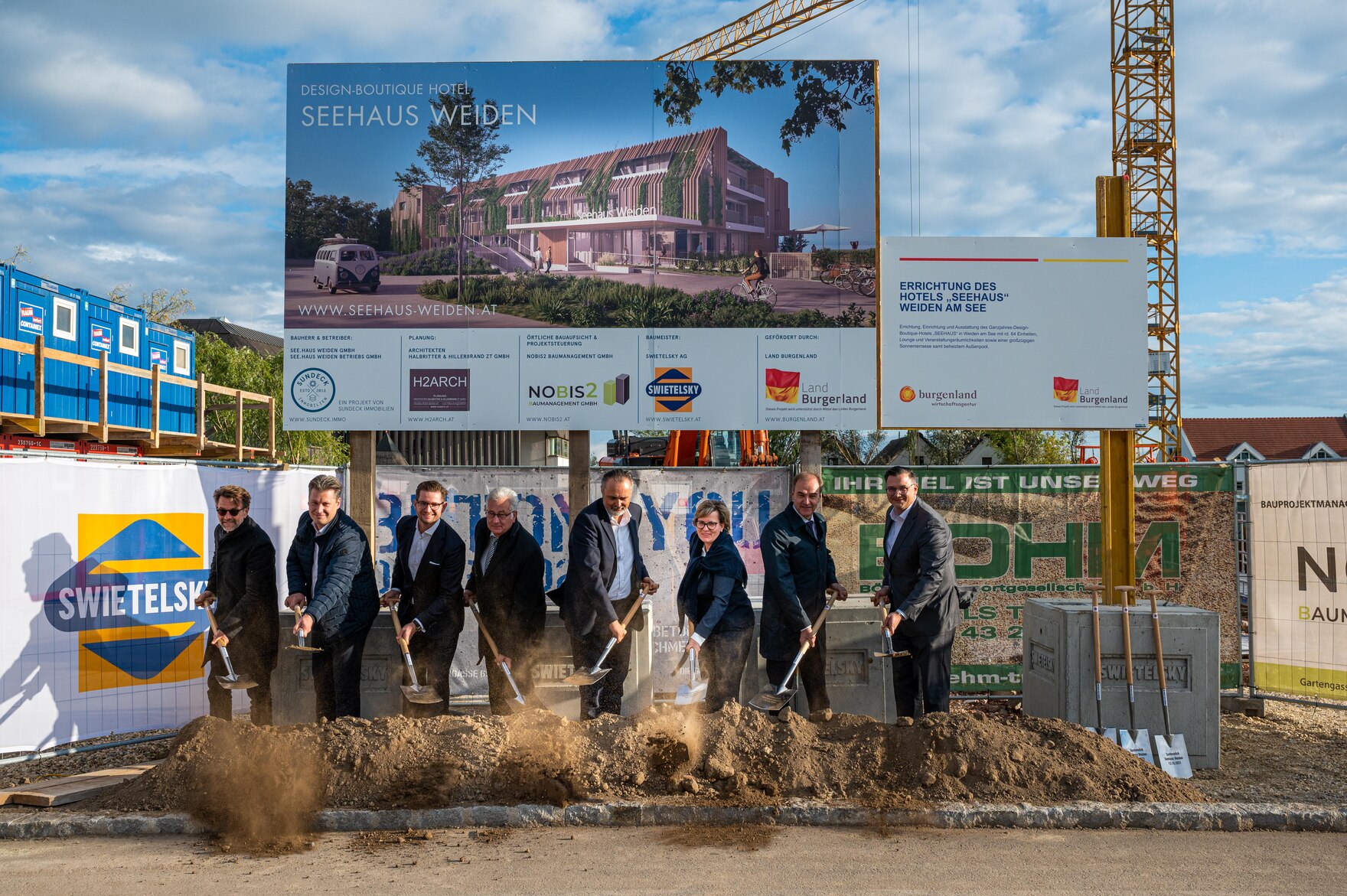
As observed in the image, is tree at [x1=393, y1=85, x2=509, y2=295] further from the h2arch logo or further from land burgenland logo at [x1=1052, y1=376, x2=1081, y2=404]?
land burgenland logo at [x1=1052, y1=376, x2=1081, y2=404]

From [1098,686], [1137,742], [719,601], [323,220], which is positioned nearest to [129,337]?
[323,220]

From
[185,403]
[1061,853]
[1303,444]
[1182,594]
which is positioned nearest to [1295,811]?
[1061,853]

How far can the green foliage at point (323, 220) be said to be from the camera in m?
8.50

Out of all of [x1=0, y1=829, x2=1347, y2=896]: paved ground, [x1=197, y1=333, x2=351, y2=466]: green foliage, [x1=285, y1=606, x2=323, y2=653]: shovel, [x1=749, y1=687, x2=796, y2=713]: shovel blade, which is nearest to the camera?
[x1=0, y1=829, x2=1347, y2=896]: paved ground

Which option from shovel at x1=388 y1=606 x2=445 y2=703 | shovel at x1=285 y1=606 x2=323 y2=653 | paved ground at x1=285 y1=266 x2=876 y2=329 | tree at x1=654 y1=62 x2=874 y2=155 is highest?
tree at x1=654 y1=62 x2=874 y2=155

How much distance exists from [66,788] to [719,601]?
4112mm

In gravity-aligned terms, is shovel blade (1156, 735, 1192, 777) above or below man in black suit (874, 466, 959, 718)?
below

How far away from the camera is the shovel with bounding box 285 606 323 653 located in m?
6.39

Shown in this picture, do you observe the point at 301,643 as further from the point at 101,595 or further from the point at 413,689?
the point at 101,595

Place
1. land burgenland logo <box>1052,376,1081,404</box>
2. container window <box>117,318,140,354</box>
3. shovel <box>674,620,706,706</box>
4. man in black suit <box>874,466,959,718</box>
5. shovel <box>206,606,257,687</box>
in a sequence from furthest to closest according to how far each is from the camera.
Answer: container window <box>117,318,140,354</box>, land burgenland logo <box>1052,376,1081,404</box>, shovel <box>674,620,706,706</box>, man in black suit <box>874,466,959,718</box>, shovel <box>206,606,257,687</box>

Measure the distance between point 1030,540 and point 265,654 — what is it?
628 centimetres

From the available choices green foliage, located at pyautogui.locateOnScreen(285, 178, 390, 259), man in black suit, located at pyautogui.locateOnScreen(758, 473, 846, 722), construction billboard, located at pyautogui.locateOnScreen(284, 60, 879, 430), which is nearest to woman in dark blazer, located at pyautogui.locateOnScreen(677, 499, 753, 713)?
man in black suit, located at pyautogui.locateOnScreen(758, 473, 846, 722)

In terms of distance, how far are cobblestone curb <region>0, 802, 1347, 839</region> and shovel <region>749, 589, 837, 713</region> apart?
1.01 meters

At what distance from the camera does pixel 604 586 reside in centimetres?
695
